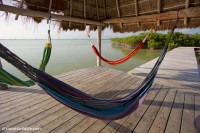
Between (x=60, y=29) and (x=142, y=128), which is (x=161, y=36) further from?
(x=142, y=128)

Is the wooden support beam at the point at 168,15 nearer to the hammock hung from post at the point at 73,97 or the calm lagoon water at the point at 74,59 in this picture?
the hammock hung from post at the point at 73,97

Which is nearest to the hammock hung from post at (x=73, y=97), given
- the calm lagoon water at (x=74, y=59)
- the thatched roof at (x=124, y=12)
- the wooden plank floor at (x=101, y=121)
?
the wooden plank floor at (x=101, y=121)

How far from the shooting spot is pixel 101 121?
1568mm

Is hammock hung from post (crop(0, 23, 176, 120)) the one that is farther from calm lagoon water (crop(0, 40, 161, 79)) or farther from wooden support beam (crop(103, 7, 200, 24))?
calm lagoon water (crop(0, 40, 161, 79))

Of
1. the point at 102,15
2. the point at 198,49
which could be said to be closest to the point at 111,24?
the point at 102,15

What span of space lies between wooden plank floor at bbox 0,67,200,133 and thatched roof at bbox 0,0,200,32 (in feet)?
4.79

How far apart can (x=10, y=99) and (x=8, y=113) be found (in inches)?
16.1

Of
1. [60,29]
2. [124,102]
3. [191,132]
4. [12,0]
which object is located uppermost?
[12,0]

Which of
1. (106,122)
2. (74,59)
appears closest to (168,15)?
(106,122)

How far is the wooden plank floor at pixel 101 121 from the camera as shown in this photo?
145 centimetres

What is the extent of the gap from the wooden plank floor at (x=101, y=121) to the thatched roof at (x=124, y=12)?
4.79ft

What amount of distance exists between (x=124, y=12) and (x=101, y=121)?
9.69ft

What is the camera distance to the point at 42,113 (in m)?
1.68

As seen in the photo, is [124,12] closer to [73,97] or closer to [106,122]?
[106,122]
